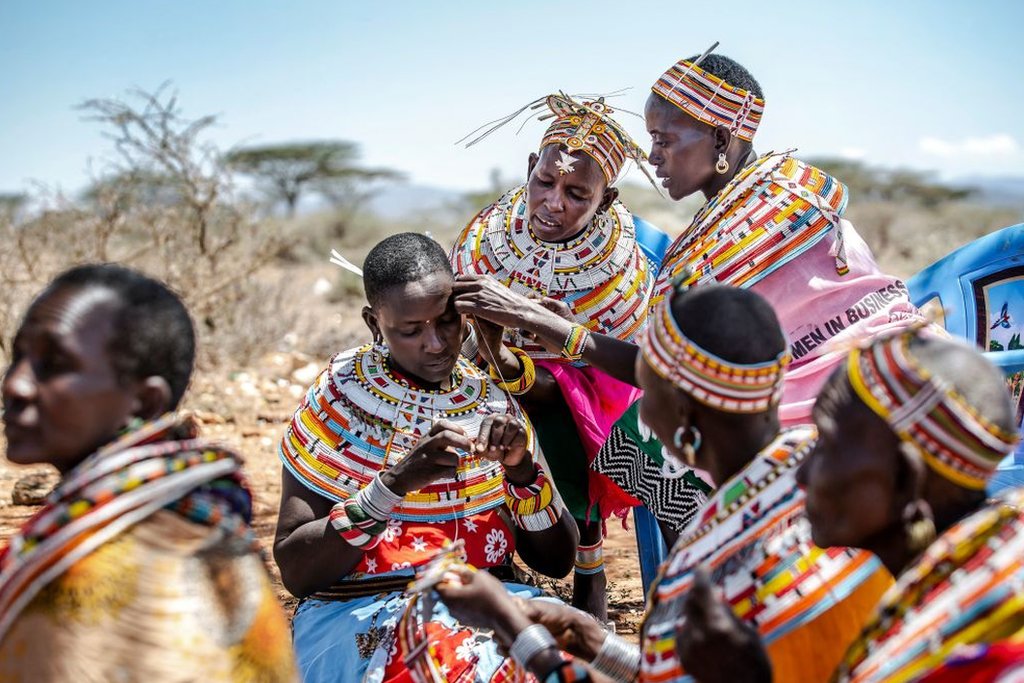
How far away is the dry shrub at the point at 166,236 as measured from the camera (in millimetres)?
9164

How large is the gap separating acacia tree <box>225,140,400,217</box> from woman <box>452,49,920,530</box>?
31.5 metres

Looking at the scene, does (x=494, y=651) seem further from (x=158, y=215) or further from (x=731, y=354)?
(x=158, y=215)

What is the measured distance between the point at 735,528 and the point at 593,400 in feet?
6.59

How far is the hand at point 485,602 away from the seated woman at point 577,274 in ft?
5.56

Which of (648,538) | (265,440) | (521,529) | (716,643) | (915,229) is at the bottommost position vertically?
(915,229)

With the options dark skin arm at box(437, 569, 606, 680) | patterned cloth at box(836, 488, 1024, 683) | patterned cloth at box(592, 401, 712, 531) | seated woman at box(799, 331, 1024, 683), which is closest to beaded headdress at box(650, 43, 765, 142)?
patterned cloth at box(592, 401, 712, 531)

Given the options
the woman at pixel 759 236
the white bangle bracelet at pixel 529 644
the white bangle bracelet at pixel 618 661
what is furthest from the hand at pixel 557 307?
the white bangle bracelet at pixel 529 644

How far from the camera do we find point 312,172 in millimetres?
35656

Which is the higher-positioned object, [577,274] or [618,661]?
[577,274]

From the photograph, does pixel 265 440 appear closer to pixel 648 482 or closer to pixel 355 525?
pixel 648 482

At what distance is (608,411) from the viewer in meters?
4.09

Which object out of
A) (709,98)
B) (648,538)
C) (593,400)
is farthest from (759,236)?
(648,538)

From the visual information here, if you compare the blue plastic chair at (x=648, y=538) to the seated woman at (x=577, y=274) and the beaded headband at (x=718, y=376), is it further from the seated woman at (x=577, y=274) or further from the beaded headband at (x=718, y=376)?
the beaded headband at (x=718, y=376)

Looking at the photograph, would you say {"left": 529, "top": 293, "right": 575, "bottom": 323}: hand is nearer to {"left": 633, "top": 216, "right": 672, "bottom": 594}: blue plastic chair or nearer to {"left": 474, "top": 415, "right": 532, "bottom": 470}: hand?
{"left": 474, "top": 415, "right": 532, "bottom": 470}: hand
